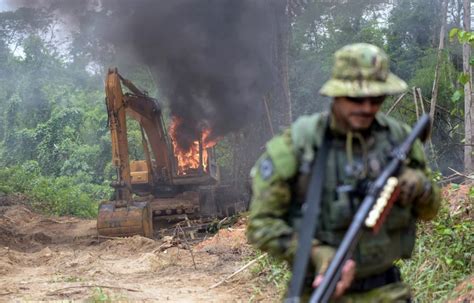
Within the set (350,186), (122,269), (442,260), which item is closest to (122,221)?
(122,269)

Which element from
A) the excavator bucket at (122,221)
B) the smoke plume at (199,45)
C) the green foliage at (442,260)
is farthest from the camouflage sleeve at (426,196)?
the smoke plume at (199,45)

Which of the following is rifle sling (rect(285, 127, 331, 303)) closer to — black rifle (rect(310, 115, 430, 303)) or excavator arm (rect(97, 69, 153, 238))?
black rifle (rect(310, 115, 430, 303))

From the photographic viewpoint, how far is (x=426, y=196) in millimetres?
2516

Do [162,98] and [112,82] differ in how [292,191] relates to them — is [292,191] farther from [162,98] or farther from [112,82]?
[162,98]

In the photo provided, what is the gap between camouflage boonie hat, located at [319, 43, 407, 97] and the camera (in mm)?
2387

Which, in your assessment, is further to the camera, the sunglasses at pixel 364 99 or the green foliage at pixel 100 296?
the green foliage at pixel 100 296

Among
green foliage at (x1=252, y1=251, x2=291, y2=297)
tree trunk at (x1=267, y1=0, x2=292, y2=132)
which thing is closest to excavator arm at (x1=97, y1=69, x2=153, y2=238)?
green foliage at (x1=252, y1=251, x2=291, y2=297)

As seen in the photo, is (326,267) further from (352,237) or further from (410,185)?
(410,185)

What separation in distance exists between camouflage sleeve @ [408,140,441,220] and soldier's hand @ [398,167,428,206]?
0.18ft

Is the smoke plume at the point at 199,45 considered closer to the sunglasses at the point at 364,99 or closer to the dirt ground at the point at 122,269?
the dirt ground at the point at 122,269

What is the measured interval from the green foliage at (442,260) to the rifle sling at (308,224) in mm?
2884

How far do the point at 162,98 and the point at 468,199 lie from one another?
45.5 ft

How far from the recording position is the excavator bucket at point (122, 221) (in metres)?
11.1

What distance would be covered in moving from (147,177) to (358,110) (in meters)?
12.1
